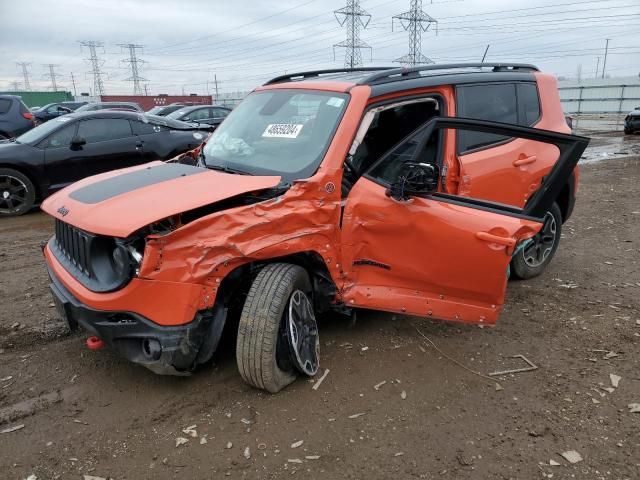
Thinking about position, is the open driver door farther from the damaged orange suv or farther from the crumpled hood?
the crumpled hood

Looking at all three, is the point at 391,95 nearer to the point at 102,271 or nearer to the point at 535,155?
the point at 535,155

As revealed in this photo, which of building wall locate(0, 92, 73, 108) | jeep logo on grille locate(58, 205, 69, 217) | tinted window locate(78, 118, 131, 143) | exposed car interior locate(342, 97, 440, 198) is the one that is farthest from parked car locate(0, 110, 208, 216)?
building wall locate(0, 92, 73, 108)

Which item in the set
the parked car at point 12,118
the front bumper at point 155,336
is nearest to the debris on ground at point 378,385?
the front bumper at point 155,336

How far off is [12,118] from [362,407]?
12780mm

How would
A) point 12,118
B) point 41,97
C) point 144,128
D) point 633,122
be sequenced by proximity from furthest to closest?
1. point 41,97
2. point 633,122
3. point 12,118
4. point 144,128

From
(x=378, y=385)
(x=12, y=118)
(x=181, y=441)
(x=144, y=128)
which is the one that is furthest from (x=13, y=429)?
(x=12, y=118)

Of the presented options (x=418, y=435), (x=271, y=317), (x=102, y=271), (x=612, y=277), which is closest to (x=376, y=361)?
(x=418, y=435)

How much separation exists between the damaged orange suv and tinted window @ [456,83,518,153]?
0.02 metres

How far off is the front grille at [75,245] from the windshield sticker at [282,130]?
1.48m

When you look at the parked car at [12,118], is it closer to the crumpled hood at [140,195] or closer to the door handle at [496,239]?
the crumpled hood at [140,195]

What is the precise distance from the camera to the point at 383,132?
12.4ft

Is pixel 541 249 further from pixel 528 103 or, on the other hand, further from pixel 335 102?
pixel 335 102

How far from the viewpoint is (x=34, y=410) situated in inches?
118

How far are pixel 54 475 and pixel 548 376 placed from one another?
3008 mm
